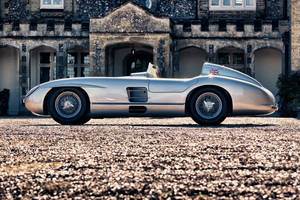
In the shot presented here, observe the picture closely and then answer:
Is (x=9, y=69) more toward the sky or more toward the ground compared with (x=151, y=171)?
more toward the sky

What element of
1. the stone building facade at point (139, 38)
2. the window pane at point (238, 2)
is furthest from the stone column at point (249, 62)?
the window pane at point (238, 2)

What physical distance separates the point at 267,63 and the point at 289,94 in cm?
444

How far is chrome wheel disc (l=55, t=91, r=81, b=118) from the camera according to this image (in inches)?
279

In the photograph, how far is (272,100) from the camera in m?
7.02

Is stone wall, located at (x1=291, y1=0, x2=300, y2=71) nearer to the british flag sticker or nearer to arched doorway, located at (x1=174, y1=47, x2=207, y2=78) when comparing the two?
arched doorway, located at (x1=174, y1=47, x2=207, y2=78)

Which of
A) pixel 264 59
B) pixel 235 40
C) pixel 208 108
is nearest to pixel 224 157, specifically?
pixel 208 108

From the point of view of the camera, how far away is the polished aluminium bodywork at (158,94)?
6.79 meters

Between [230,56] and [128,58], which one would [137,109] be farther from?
[230,56]

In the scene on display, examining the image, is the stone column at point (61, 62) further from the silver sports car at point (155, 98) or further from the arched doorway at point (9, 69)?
the silver sports car at point (155, 98)

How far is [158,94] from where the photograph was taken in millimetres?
6891

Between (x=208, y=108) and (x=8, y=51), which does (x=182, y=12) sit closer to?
(x=8, y=51)

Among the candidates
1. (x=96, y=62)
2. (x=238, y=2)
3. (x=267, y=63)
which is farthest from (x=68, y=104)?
(x=238, y=2)

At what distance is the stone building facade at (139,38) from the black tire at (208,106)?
911 cm

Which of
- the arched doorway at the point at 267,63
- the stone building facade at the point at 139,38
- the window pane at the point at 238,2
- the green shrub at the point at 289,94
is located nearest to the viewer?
the green shrub at the point at 289,94
